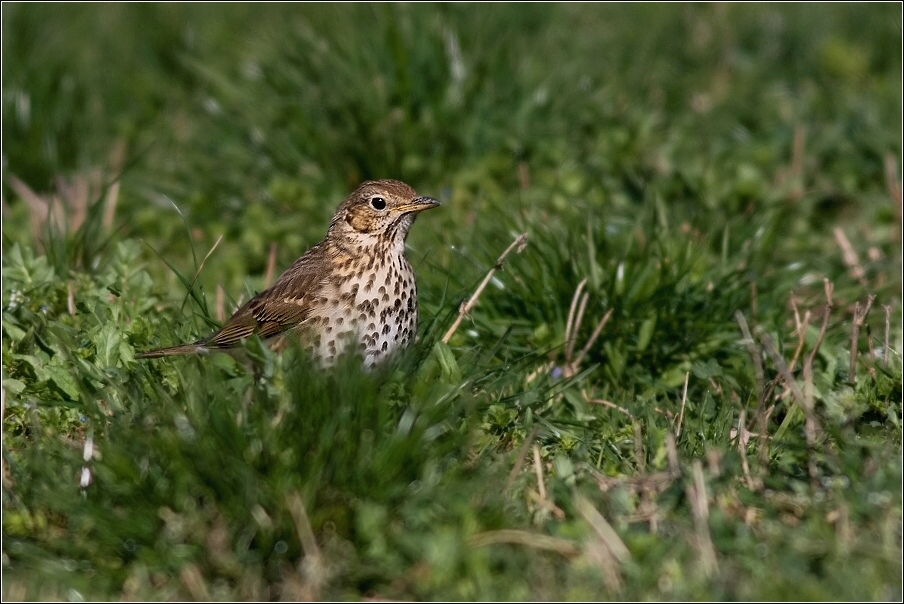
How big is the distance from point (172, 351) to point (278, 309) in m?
0.65

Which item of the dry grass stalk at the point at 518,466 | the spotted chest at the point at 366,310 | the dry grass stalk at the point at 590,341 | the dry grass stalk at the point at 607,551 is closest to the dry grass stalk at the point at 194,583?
the dry grass stalk at the point at 518,466

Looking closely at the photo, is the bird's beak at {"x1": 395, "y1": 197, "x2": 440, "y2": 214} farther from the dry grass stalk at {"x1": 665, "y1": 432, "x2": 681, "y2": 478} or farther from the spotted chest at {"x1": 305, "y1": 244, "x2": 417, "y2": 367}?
Result: the dry grass stalk at {"x1": 665, "y1": 432, "x2": 681, "y2": 478}

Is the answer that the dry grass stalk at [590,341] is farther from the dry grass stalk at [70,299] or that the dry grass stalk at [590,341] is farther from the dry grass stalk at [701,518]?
the dry grass stalk at [70,299]

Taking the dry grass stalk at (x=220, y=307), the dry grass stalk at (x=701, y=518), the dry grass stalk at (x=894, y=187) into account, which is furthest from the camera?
the dry grass stalk at (x=894, y=187)

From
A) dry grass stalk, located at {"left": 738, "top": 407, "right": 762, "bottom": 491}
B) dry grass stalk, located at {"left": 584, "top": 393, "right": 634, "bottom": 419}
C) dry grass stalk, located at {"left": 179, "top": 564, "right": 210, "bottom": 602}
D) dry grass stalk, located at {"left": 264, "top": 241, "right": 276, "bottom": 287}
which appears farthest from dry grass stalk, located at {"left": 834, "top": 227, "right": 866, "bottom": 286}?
dry grass stalk, located at {"left": 179, "top": 564, "right": 210, "bottom": 602}

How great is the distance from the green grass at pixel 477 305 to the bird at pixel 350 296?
171 mm

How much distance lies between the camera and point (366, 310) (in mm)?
5438

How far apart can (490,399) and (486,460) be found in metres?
0.46

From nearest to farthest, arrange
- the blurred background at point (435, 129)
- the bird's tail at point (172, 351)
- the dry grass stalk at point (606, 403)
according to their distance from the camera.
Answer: the bird's tail at point (172, 351), the dry grass stalk at point (606, 403), the blurred background at point (435, 129)

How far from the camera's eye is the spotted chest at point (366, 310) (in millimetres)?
5340

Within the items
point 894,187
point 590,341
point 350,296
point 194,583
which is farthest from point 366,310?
point 894,187

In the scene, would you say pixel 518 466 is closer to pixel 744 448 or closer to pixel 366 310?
pixel 744 448

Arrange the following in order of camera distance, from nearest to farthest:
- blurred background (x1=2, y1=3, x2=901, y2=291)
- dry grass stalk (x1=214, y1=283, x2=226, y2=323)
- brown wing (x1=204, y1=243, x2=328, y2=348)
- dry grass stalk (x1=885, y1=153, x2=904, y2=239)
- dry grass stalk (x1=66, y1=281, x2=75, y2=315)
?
brown wing (x1=204, y1=243, x2=328, y2=348)
dry grass stalk (x1=66, y1=281, x2=75, y2=315)
dry grass stalk (x1=214, y1=283, x2=226, y2=323)
dry grass stalk (x1=885, y1=153, x2=904, y2=239)
blurred background (x1=2, y1=3, x2=901, y2=291)

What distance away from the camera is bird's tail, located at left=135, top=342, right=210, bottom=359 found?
5.03 meters
